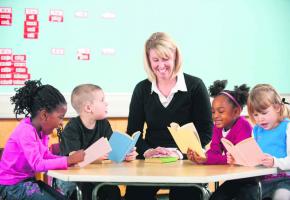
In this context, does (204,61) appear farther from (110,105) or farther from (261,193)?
(261,193)

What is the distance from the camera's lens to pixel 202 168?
10.0 ft

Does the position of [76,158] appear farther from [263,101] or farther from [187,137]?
[263,101]

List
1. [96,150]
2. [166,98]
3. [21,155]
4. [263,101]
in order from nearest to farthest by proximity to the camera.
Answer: [96,150] < [21,155] < [263,101] < [166,98]

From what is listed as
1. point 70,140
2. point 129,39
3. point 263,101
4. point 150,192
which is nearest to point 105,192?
point 150,192

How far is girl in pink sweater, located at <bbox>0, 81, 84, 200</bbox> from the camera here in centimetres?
303

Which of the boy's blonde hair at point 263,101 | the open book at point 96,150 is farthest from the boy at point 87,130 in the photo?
the boy's blonde hair at point 263,101

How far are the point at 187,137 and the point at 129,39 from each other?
7.61ft

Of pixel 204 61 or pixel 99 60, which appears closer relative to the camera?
pixel 99 60

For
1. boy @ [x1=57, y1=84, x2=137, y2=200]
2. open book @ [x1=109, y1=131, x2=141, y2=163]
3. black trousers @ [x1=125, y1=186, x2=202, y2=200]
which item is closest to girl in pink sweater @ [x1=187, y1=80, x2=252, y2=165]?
black trousers @ [x1=125, y1=186, x2=202, y2=200]

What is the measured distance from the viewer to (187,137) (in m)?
3.19

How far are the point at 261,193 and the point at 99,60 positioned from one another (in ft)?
8.40

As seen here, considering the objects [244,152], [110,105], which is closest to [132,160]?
[244,152]

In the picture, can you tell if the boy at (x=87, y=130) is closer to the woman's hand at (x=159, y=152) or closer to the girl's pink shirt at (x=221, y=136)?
the woman's hand at (x=159, y=152)

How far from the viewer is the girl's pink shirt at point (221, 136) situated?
328cm
